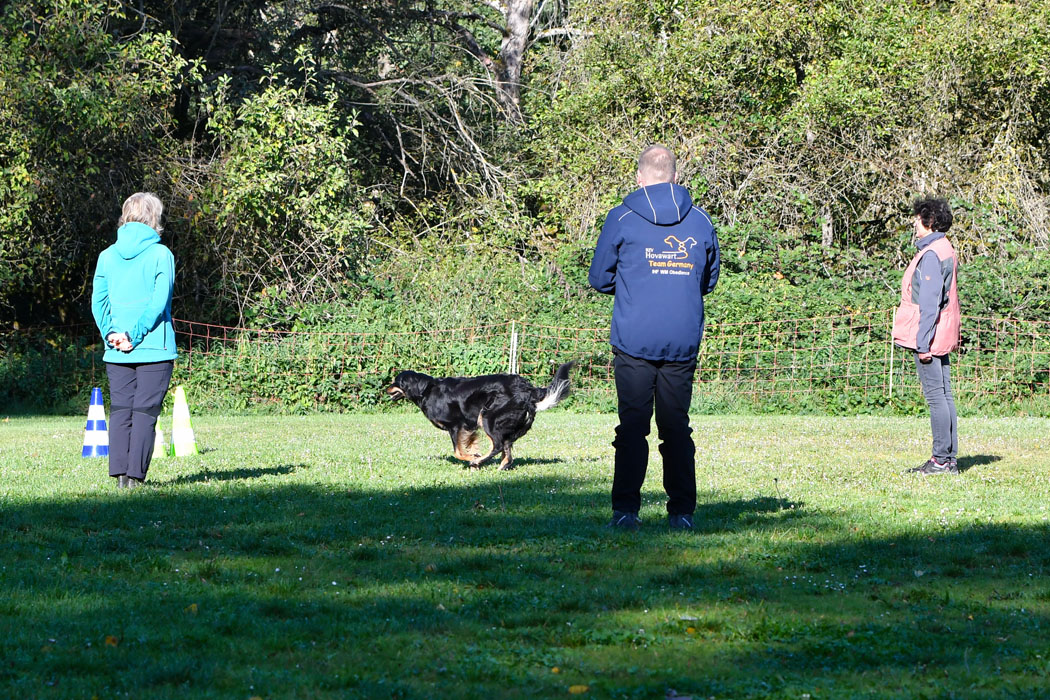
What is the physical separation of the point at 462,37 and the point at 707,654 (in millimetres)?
22634

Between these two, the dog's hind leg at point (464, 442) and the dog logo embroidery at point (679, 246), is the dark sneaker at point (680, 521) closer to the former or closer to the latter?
the dog logo embroidery at point (679, 246)

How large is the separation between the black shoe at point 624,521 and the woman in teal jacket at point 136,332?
10.7 feet

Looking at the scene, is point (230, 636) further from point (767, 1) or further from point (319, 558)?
point (767, 1)

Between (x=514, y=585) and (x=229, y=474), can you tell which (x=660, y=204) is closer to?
(x=514, y=585)

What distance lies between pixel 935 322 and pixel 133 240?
5.86m

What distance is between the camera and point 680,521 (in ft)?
19.9

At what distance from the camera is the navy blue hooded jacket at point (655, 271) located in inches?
228

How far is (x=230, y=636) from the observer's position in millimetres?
3959

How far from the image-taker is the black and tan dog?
8820 millimetres

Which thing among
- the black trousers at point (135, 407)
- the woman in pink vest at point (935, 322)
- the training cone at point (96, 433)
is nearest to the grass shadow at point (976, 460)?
the woman in pink vest at point (935, 322)

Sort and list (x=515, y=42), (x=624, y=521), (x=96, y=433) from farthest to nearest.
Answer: (x=515, y=42), (x=96, y=433), (x=624, y=521)

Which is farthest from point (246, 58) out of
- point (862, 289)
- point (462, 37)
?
point (862, 289)

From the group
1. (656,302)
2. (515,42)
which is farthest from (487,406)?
(515,42)

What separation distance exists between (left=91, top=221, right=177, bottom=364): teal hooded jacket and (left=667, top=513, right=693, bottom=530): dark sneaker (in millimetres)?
3589
